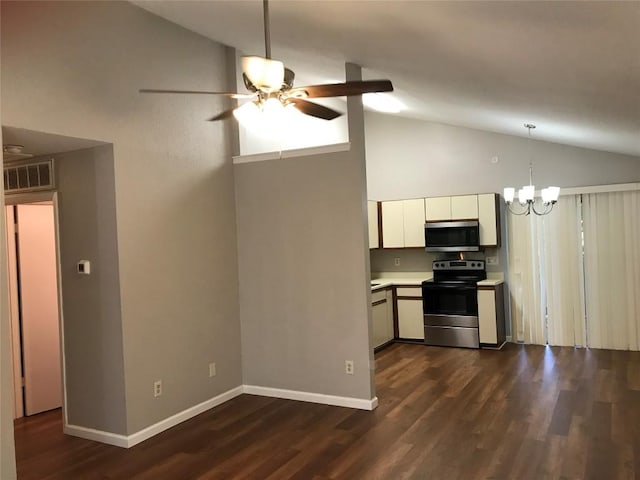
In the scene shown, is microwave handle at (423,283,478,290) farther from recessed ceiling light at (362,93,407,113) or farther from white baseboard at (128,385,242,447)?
white baseboard at (128,385,242,447)

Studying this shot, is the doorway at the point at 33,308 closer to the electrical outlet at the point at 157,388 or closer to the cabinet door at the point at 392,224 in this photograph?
the electrical outlet at the point at 157,388

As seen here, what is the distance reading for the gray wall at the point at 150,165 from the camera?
3465 mm

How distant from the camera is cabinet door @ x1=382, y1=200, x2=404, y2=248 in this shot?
7297 mm

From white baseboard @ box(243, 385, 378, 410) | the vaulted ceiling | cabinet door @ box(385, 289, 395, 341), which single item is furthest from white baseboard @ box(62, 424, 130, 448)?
cabinet door @ box(385, 289, 395, 341)

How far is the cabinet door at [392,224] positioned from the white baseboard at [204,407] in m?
3.11

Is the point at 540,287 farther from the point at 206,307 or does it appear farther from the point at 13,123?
the point at 13,123

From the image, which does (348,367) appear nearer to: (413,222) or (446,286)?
(446,286)

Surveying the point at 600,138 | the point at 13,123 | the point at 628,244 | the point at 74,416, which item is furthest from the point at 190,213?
the point at 628,244

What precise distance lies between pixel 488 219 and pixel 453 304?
1.22m

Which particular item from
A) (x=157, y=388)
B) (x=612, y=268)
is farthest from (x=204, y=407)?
(x=612, y=268)


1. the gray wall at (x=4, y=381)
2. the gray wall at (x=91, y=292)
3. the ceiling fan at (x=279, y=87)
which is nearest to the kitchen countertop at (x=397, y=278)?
the gray wall at (x=91, y=292)

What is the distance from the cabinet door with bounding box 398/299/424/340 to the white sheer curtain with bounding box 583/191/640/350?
2.12 metres

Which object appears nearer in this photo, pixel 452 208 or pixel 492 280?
pixel 492 280

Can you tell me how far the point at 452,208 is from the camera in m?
6.91
